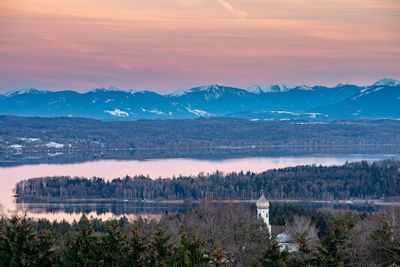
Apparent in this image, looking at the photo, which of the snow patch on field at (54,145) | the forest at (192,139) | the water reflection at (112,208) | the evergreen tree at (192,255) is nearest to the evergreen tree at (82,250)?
the evergreen tree at (192,255)

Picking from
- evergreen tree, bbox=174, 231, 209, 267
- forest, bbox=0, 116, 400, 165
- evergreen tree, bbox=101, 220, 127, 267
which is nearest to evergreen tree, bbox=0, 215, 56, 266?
evergreen tree, bbox=101, 220, 127, 267

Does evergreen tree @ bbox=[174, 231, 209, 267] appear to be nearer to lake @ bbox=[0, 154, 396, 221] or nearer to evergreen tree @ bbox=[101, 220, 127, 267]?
evergreen tree @ bbox=[101, 220, 127, 267]

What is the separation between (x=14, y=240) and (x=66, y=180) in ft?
193

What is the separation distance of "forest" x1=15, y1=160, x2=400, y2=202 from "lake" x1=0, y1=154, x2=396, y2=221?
4.26 meters

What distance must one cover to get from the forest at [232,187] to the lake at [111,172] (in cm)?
426

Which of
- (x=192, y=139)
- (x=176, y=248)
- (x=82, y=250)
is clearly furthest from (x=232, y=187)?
(x=192, y=139)

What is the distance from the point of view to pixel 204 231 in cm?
2808

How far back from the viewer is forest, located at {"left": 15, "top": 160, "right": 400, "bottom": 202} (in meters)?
67.7

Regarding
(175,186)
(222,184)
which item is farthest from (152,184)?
(222,184)

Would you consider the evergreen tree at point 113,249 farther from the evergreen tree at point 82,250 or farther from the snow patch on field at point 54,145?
the snow patch on field at point 54,145

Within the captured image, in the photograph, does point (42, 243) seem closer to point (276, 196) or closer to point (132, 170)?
point (276, 196)

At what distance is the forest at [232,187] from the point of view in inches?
2665

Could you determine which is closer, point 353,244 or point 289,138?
point 353,244

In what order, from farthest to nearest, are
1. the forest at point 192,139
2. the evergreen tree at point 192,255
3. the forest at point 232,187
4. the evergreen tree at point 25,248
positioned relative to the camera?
the forest at point 192,139 → the forest at point 232,187 → the evergreen tree at point 25,248 → the evergreen tree at point 192,255
